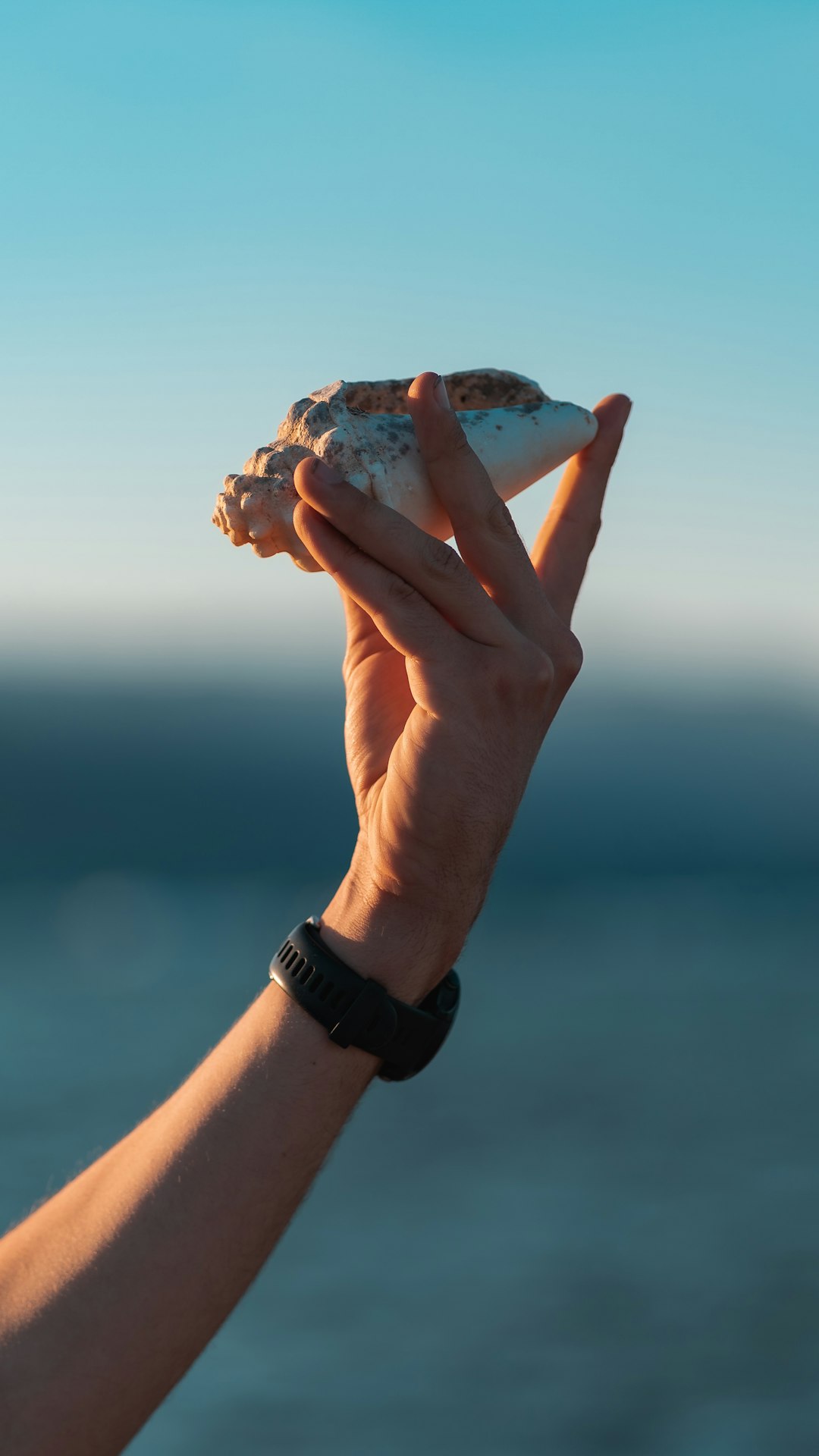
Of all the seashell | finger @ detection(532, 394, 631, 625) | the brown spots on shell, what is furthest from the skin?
the brown spots on shell

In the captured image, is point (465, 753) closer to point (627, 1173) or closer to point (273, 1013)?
point (273, 1013)

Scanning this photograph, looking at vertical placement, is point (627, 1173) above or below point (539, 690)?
above

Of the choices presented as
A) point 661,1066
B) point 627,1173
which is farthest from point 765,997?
point 627,1173

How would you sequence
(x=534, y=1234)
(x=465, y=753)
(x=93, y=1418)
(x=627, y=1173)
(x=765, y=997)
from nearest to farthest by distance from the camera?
(x=93, y=1418), (x=465, y=753), (x=534, y=1234), (x=627, y=1173), (x=765, y=997)

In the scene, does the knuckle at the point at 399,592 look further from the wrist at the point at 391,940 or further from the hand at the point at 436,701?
the wrist at the point at 391,940

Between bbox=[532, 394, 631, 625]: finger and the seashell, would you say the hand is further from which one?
bbox=[532, 394, 631, 625]: finger

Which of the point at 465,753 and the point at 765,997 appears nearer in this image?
the point at 465,753

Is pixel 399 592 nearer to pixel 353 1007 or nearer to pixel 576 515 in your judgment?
pixel 353 1007
